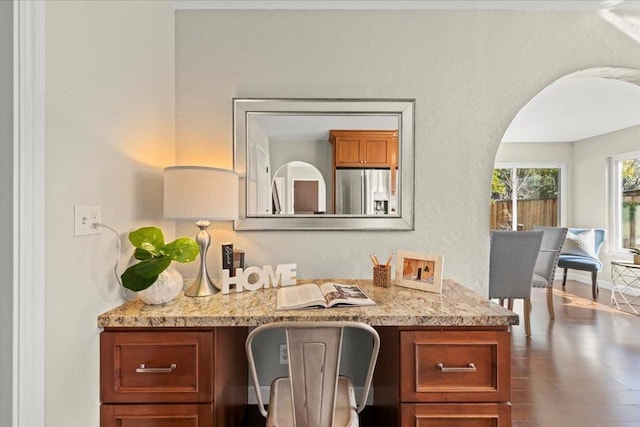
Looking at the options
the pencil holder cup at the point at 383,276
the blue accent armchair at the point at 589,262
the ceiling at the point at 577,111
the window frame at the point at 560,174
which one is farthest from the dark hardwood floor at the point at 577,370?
the window frame at the point at 560,174

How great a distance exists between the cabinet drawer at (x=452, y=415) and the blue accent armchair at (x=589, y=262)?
169 inches

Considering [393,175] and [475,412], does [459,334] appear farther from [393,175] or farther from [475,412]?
[393,175]

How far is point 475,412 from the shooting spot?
1.24 m

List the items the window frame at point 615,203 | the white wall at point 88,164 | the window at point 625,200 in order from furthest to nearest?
the window frame at point 615,203 → the window at point 625,200 → the white wall at point 88,164

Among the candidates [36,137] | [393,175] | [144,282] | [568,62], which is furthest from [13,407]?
[568,62]

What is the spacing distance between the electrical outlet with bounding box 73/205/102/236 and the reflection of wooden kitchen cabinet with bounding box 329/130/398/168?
1.18m

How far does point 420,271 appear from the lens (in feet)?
5.53

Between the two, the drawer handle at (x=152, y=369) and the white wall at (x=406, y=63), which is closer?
the drawer handle at (x=152, y=369)

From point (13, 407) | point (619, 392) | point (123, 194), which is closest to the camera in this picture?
point (13, 407)

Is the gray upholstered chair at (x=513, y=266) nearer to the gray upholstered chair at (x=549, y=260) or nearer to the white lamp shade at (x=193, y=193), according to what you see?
the gray upholstered chair at (x=549, y=260)

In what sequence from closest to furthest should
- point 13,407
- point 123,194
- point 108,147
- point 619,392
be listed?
point 13,407 < point 108,147 < point 123,194 < point 619,392

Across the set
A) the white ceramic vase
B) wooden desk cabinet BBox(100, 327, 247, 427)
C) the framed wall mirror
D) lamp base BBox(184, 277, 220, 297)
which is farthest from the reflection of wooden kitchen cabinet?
wooden desk cabinet BBox(100, 327, 247, 427)

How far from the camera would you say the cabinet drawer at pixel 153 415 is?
1.24m

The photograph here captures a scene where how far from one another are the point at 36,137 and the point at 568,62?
2.55 meters
